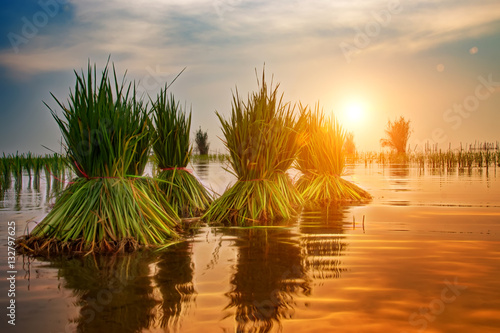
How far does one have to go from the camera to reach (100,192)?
3922 millimetres

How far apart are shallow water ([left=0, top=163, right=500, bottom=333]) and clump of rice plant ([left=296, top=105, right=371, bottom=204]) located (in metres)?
2.63

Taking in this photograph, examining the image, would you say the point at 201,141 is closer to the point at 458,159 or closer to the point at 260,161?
the point at 458,159

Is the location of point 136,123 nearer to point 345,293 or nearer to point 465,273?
point 345,293

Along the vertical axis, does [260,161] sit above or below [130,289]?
above

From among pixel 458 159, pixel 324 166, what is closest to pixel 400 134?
pixel 458 159

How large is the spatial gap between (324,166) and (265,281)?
4.82 m

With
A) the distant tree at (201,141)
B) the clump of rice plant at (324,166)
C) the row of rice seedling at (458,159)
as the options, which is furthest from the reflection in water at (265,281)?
the distant tree at (201,141)

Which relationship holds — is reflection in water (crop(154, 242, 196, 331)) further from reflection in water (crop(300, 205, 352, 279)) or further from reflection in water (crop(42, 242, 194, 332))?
reflection in water (crop(300, 205, 352, 279))

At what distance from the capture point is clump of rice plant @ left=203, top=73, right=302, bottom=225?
16.9 feet

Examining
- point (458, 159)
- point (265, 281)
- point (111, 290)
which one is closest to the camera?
point (111, 290)

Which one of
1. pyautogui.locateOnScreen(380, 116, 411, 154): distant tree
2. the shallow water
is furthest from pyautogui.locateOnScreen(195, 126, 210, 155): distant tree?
the shallow water

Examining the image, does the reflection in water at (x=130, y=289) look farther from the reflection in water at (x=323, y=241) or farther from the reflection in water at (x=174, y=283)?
the reflection in water at (x=323, y=241)

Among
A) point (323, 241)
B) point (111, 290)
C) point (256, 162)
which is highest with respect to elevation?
point (256, 162)

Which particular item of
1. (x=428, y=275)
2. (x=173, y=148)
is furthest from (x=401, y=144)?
(x=428, y=275)
